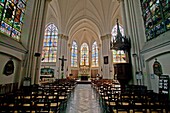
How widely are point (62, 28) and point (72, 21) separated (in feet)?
9.77

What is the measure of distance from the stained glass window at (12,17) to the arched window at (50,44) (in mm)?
12038

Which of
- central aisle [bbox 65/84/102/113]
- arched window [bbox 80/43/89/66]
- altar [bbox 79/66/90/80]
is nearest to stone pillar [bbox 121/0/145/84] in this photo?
central aisle [bbox 65/84/102/113]

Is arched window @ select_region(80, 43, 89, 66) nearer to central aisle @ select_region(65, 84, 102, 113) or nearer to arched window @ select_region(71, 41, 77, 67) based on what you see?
arched window @ select_region(71, 41, 77, 67)

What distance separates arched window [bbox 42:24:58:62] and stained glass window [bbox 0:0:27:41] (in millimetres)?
12038

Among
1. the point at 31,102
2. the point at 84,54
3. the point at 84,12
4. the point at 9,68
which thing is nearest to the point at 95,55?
the point at 84,54

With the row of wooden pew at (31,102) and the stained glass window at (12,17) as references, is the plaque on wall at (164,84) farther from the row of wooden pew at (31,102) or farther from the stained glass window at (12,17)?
the stained glass window at (12,17)

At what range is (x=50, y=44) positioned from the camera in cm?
2023

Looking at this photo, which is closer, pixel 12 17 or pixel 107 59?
pixel 12 17

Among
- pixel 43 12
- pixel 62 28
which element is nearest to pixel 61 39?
pixel 62 28

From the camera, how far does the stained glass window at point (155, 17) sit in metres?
5.42

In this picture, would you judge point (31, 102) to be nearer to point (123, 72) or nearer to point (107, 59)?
point (123, 72)

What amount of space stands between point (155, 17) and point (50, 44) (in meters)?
18.3

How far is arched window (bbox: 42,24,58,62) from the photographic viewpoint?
64.1ft

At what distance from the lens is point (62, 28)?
747 inches
